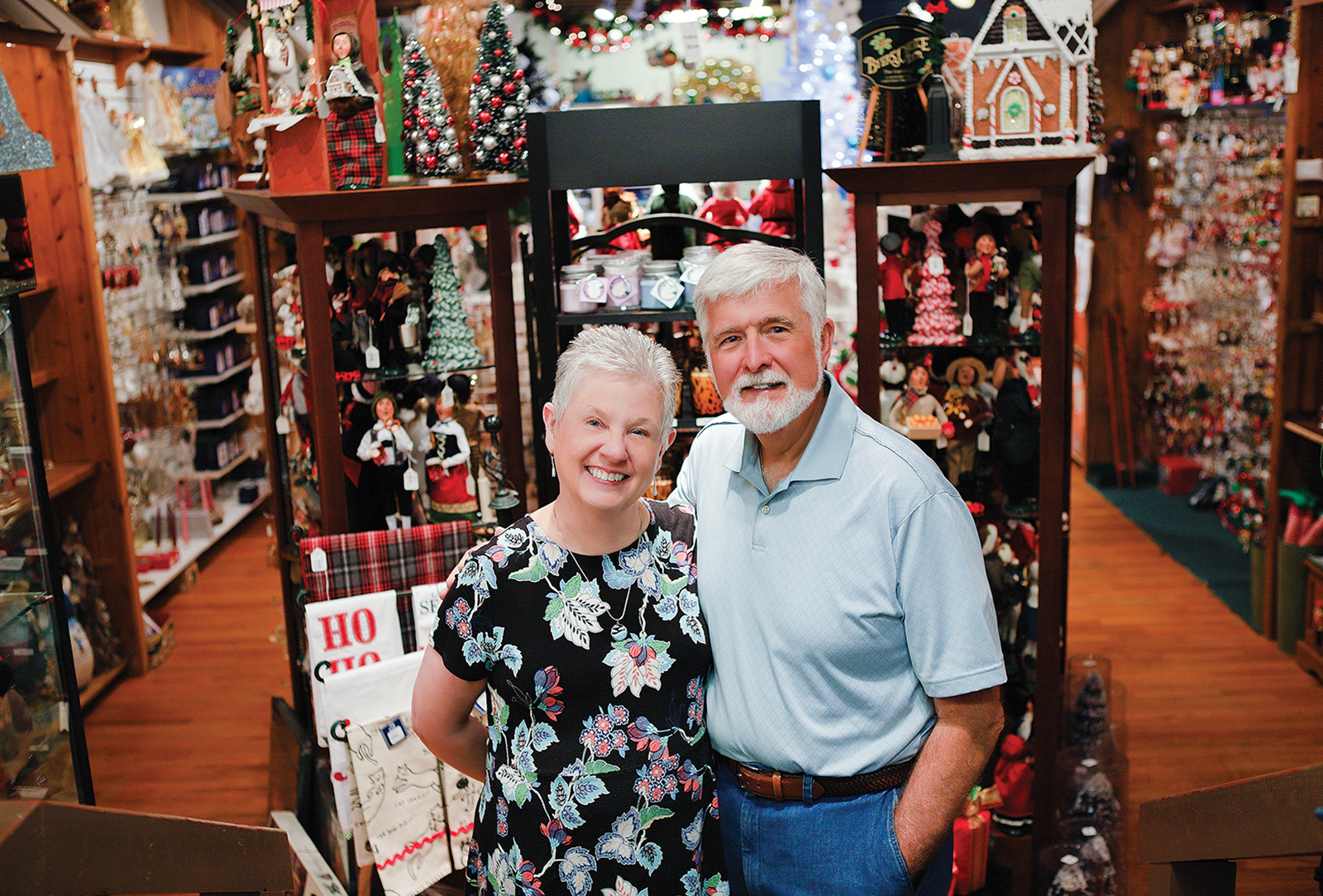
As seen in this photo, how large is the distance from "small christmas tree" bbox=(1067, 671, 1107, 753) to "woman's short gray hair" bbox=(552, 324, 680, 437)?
7.64 feet

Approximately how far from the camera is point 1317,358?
16.4 ft

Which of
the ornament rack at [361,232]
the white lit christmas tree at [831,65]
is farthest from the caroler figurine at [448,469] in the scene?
the white lit christmas tree at [831,65]

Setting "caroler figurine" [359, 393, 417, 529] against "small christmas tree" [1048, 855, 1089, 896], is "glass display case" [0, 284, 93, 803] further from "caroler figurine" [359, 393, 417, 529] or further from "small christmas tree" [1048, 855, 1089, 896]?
"small christmas tree" [1048, 855, 1089, 896]

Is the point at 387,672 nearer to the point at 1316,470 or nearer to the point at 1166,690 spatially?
the point at 1166,690

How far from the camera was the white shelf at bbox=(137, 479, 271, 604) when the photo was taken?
5793 millimetres

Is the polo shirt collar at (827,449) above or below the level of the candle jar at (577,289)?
below

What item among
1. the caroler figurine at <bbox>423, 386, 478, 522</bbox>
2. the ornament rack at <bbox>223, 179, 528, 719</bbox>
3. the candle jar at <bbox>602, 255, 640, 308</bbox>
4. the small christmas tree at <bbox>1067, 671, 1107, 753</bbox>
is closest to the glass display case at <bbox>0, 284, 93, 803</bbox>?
the ornament rack at <bbox>223, 179, 528, 719</bbox>

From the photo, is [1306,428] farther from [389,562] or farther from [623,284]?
[389,562]

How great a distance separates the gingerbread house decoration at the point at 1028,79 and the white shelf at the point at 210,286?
5.06m

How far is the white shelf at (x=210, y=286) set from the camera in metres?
Answer: 6.83

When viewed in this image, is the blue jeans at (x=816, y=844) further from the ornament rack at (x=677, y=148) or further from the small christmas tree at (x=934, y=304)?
the small christmas tree at (x=934, y=304)

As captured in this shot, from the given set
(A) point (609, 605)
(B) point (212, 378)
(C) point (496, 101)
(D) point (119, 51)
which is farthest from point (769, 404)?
(B) point (212, 378)

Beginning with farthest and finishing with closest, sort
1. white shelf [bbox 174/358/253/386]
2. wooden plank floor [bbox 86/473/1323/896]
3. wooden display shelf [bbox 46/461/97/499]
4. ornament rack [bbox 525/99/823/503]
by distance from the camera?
1. white shelf [bbox 174/358/253/386]
2. wooden display shelf [bbox 46/461/97/499]
3. wooden plank floor [bbox 86/473/1323/896]
4. ornament rack [bbox 525/99/823/503]

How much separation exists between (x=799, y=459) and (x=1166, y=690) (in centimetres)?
331
